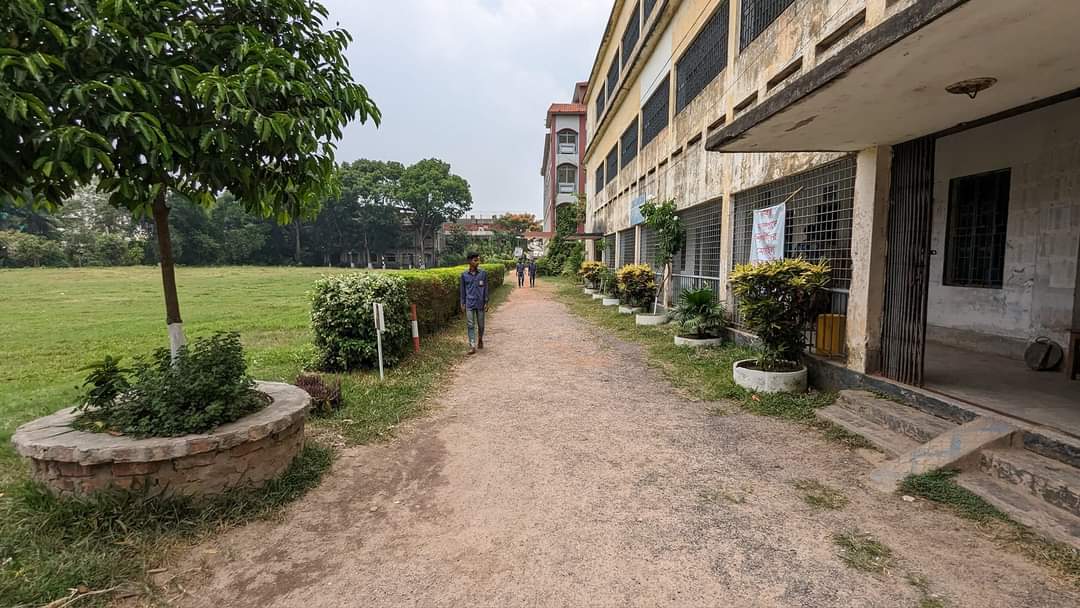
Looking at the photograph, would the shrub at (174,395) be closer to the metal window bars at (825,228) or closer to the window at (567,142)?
the metal window bars at (825,228)

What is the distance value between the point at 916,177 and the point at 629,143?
1385cm

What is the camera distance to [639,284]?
12859 mm

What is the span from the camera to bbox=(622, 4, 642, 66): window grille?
53.1 ft

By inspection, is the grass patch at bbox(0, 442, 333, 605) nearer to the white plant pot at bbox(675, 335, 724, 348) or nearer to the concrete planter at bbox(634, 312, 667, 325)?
the white plant pot at bbox(675, 335, 724, 348)

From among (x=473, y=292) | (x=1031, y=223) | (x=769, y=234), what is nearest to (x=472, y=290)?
(x=473, y=292)

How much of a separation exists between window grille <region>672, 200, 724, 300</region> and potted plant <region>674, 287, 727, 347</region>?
0.29 m

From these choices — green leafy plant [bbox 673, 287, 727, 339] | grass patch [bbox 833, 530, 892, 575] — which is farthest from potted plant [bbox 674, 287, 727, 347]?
grass patch [bbox 833, 530, 892, 575]

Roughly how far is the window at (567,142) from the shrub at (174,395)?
145ft

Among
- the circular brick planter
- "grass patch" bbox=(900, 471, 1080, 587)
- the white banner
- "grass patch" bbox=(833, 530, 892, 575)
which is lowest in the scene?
"grass patch" bbox=(833, 530, 892, 575)

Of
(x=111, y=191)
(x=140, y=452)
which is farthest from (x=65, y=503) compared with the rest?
(x=111, y=191)

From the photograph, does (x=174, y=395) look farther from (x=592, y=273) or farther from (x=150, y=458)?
(x=592, y=273)

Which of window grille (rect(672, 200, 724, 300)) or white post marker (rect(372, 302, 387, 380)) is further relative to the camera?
window grille (rect(672, 200, 724, 300))

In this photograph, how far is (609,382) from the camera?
6637 mm

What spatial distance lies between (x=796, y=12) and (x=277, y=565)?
8.20m
